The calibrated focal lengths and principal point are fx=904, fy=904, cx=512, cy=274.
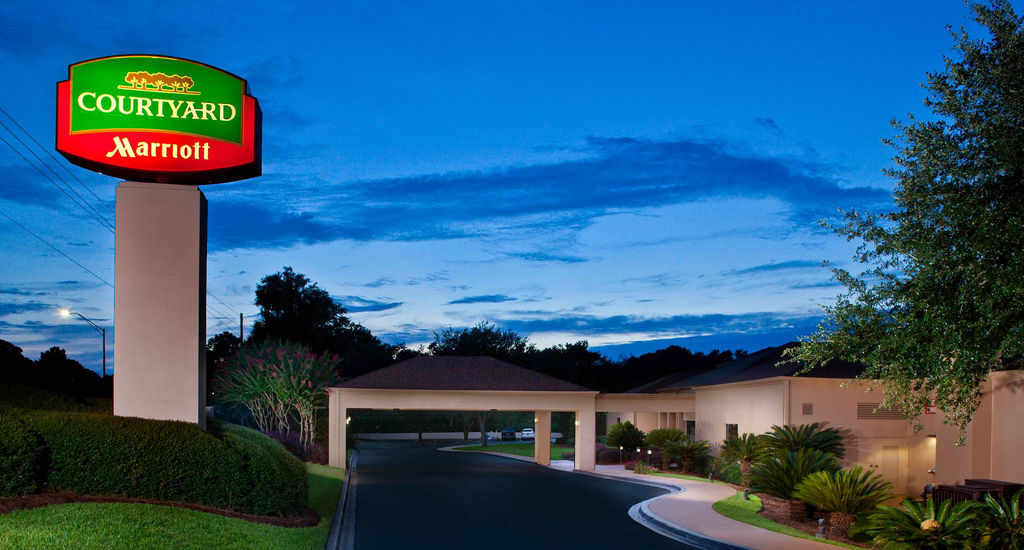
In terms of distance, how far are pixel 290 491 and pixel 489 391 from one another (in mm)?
22482

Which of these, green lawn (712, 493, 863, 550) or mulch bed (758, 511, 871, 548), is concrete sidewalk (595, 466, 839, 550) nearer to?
green lawn (712, 493, 863, 550)

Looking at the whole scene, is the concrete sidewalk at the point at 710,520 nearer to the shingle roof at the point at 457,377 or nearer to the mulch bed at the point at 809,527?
the mulch bed at the point at 809,527

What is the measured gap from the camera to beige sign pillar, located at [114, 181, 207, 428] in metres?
14.3

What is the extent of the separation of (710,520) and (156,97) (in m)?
13.4

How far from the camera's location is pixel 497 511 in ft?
69.7

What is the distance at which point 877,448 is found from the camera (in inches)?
1064

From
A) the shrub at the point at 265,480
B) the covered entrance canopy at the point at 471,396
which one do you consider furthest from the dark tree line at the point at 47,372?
the covered entrance canopy at the point at 471,396

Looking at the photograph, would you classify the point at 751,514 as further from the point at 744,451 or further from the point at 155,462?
the point at 155,462

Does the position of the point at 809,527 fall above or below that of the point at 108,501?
below

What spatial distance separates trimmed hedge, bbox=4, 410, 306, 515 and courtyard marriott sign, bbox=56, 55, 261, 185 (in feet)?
13.6

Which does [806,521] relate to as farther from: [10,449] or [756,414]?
[10,449]

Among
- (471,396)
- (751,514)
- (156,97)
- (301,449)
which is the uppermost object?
(156,97)

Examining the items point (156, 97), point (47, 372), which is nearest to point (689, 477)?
point (47, 372)

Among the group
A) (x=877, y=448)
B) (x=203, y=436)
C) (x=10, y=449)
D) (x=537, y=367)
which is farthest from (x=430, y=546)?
(x=537, y=367)
